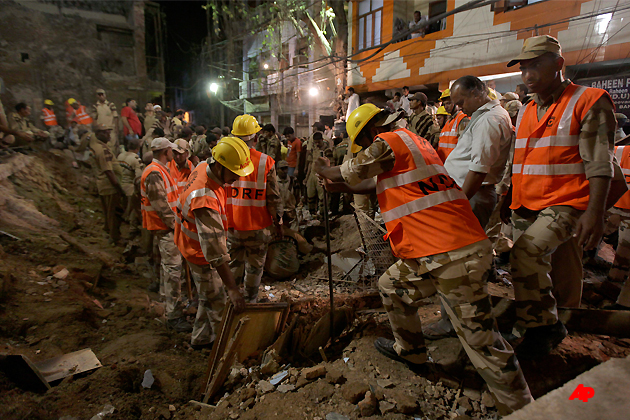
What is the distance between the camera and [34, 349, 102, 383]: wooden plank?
9.33 feet

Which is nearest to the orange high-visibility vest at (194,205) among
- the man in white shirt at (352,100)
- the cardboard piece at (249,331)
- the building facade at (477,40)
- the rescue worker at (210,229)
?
the rescue worker at (210,229)

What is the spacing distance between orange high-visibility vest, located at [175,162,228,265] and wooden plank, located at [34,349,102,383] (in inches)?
49.0

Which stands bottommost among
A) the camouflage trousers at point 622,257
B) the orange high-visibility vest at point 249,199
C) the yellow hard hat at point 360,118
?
the camouflage trousers at point 622,257

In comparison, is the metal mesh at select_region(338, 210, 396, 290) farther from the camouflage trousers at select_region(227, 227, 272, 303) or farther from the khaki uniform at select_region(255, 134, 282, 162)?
the khaki uniform at select_region(255, 134, 282, 162)

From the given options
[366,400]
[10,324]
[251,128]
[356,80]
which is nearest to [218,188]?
[251,128]

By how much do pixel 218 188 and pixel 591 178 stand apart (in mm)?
2842

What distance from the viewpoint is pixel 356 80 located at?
15148 millimetres

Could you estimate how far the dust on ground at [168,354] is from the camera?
2.34m

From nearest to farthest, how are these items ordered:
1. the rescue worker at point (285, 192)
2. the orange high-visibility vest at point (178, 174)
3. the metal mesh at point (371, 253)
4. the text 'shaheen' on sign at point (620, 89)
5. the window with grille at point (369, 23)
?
the metal mesh at point (371, 253) → the orange high-visibility vest at point (178, 174) → the rescue worker at point (285, 192) → the text 'shaheen' on sign at point (620, 89) → the window with grille at point (369, 23)

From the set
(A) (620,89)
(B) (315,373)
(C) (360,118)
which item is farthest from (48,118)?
(A) (620,89)

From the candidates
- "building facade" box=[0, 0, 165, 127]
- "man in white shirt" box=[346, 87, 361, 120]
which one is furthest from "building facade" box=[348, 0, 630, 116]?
"building facade" box=[0, 0, 165, 127]

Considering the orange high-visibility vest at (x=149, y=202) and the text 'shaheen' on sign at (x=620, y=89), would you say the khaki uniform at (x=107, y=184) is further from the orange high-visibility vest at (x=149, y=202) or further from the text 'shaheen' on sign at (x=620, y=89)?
the text 'shaheen' on sign at (x=620, y=89)

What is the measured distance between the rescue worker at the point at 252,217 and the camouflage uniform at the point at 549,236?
2485mm

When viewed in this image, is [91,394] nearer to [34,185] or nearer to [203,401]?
[203,401]
